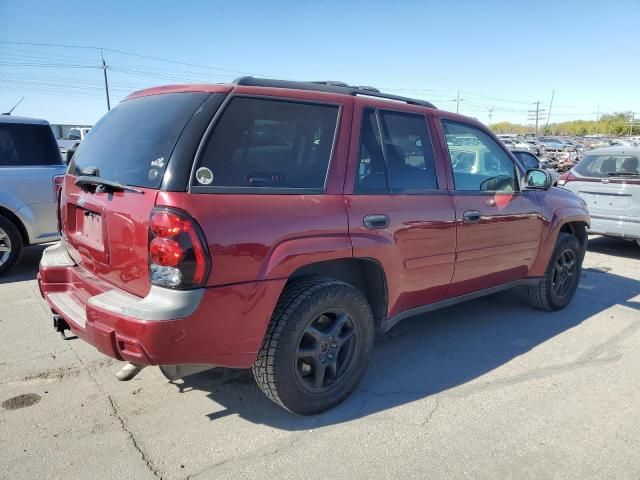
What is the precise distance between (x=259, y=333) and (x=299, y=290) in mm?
341

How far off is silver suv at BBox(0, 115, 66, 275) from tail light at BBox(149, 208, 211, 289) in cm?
411

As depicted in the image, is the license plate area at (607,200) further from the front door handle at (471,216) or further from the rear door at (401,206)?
the rear door at (401,206)

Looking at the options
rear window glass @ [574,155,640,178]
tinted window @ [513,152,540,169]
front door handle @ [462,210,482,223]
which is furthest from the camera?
tinted window @ [513,152,540,169]

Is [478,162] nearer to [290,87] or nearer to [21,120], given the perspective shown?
[290,87]

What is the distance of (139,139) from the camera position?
2.73 m

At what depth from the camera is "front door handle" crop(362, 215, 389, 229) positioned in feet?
9.87

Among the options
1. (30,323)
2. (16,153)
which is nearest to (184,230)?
(30,323)

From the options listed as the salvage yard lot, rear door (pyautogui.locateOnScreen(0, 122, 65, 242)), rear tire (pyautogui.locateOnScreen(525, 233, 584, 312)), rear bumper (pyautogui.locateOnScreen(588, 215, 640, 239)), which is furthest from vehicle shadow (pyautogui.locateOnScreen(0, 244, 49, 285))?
rear bumper (pyautogui.locateOnScreen(588, 215, 640, 239))

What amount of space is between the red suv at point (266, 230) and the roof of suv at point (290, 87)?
1cm

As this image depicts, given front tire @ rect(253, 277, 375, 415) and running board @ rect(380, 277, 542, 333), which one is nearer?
front tire @ rect(253, 277, 375, 415)

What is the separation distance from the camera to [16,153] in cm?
596

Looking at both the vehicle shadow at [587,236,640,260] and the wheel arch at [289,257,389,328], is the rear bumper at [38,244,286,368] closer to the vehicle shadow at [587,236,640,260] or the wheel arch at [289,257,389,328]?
the wheel arch at [289,257,389,328]

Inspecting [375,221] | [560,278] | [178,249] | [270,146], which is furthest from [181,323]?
[560,278]

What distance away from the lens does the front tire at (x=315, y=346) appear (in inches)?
107
